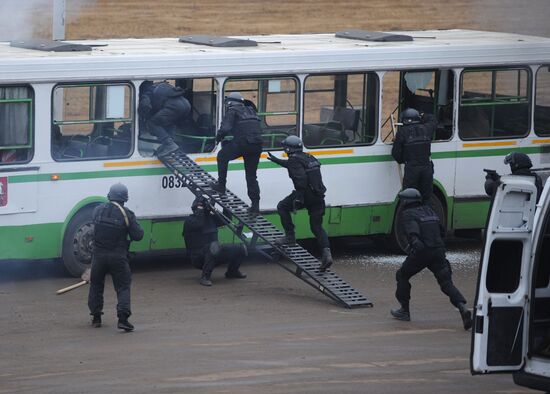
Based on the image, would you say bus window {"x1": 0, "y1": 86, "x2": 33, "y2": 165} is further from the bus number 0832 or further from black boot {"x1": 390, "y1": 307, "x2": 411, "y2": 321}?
black boot {"x1": 390, "y1": 307, "x2": 411, "y2": 321}

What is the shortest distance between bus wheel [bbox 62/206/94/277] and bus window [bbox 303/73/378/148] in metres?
3.26

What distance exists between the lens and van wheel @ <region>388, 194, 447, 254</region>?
61.3 ft

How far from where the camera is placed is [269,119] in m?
17.8

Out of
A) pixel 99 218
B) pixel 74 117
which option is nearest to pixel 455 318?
pixel 99 218

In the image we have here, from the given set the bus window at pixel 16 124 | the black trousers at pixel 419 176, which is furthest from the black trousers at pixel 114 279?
the black trousers at pixel 419 176

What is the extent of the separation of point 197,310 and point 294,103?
371cm

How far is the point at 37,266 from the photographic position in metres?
17.6

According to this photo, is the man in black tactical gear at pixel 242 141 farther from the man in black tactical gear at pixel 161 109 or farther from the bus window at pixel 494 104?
the bus window at pixel 494 104

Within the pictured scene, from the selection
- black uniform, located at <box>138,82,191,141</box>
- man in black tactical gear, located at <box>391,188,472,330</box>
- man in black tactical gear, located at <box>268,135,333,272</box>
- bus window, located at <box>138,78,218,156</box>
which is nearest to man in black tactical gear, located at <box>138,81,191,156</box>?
black uniform, located at <box>138,82,191,141</box>

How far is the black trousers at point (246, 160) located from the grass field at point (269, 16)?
34.0 ft

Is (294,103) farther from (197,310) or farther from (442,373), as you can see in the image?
(442,373)

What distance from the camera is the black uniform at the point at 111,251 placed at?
46.6ft

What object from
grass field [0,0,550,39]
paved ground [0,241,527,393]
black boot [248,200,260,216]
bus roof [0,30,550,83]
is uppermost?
grass field [0,0,550,39]

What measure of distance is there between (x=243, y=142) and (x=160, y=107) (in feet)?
3.51
